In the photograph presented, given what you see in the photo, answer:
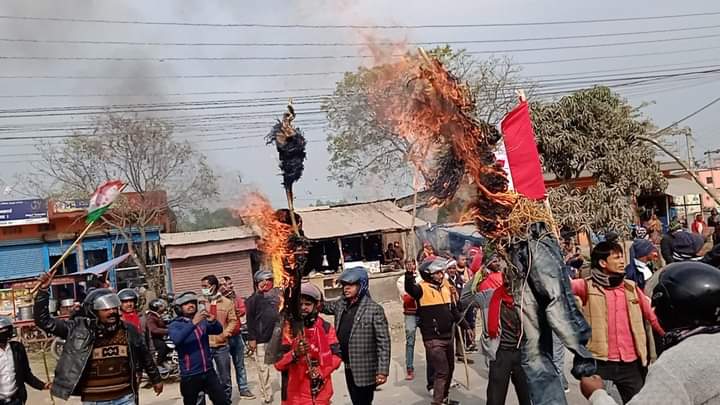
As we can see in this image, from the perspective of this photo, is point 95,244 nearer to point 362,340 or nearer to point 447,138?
point 362,340

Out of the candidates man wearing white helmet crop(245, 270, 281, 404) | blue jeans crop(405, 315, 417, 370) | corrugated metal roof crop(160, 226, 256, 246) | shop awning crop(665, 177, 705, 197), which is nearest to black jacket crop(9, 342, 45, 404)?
man wearing white helmet crop(245, 270, 281, 404)

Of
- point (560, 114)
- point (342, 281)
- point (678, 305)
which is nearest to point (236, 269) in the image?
point (560, 114)

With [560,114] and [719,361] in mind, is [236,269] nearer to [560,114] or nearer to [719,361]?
[560,114]

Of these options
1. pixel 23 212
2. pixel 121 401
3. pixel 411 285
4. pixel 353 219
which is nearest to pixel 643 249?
pixel 411 285

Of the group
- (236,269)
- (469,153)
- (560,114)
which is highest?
(560,114)

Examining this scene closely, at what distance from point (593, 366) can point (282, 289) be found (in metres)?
2.35

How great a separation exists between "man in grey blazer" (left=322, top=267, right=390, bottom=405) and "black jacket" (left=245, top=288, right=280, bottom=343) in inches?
110

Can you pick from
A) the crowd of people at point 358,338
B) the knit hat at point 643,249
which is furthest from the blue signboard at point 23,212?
the knit hat at point 643,249

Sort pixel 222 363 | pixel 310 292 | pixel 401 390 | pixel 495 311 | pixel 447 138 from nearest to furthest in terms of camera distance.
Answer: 1. pixel 447 138
2. pixel 310 292
3. pixel 495 311
4. pixel 222 363
5. pixel 401 390

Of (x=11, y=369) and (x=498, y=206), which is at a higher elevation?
(x=498, y=206)

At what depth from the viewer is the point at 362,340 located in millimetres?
5941

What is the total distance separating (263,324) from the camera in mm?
8719

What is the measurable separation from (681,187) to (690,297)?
2831 centimetres

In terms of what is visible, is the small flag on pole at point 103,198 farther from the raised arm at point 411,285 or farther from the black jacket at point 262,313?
the raised arm at point 411,285
